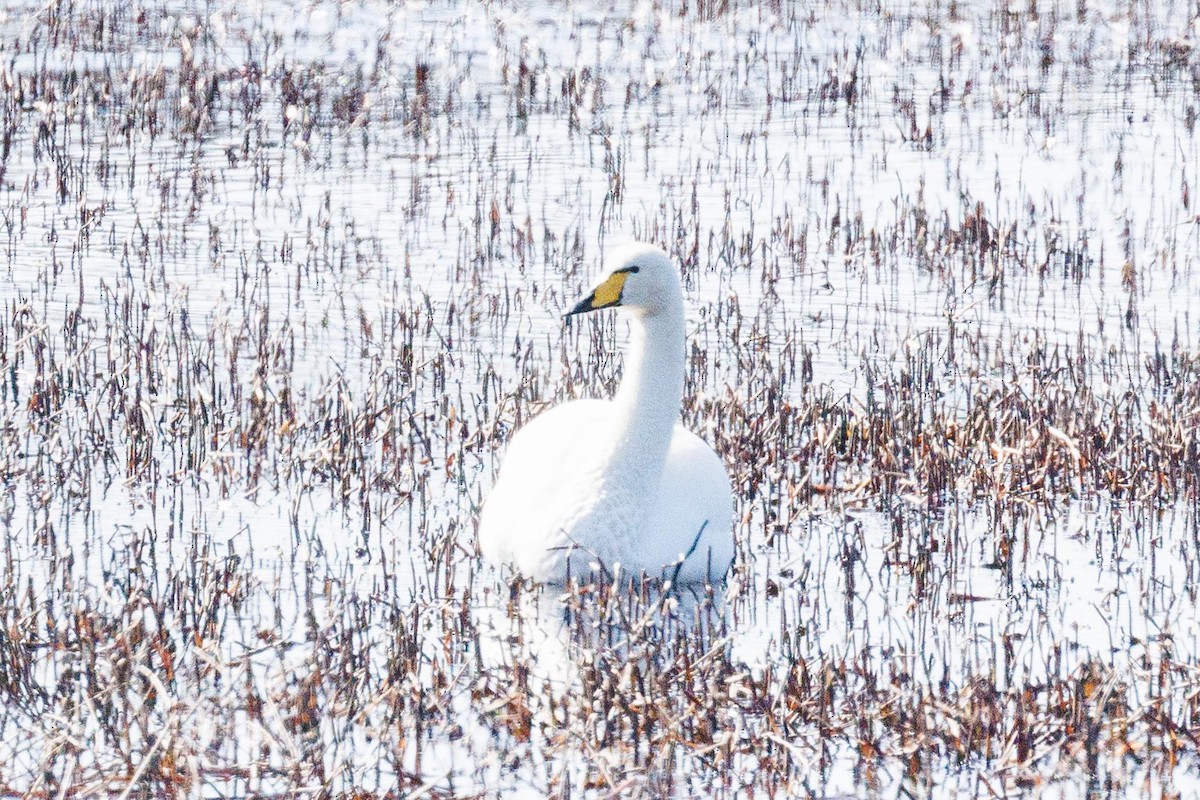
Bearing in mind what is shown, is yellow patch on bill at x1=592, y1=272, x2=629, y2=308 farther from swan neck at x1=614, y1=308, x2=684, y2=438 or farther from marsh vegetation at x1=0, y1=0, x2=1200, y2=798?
marsh vegetation at x1=0, y1=0, x2=1200, y2=798

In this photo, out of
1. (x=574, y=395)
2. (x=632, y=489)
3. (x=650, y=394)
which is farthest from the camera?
(x=574, y=395)

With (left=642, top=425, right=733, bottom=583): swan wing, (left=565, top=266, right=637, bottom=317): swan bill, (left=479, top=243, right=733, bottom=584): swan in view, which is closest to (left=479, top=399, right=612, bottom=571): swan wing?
(left=479, top=243, right=733, bottom=584): swan

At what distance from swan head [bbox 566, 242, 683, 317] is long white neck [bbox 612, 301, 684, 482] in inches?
2.2

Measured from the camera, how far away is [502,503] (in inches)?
220

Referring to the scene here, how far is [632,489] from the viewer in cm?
538

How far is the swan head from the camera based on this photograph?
545 cm

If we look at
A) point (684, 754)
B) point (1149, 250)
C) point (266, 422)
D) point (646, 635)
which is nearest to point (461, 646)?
point (646, 635)

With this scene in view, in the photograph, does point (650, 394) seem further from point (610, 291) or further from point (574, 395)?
point (574, 395)

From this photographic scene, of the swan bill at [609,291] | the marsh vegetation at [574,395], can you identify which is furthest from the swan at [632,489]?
the marsh vegetation at [574,395]

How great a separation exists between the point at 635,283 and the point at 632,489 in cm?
60

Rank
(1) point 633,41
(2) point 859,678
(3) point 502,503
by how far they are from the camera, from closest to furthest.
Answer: (2) point 859,678 < (3) point 502,503 < (1) point 633,41

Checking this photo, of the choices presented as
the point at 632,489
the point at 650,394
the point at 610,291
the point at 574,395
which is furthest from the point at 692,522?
the point at 574,395

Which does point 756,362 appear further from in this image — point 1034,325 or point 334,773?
point 334,773

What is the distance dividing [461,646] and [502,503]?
0.92m
